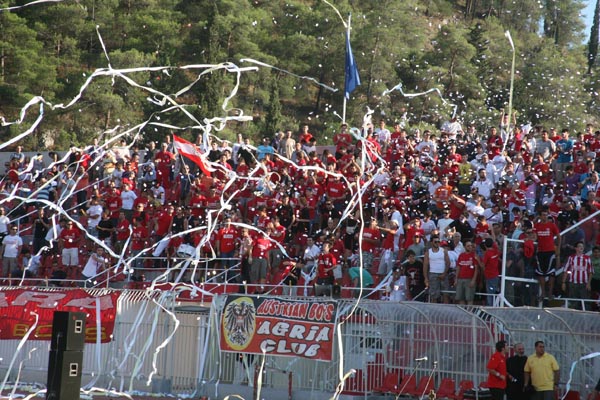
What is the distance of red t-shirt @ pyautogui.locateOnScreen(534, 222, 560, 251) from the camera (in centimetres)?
1570

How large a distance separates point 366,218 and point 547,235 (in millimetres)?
4510

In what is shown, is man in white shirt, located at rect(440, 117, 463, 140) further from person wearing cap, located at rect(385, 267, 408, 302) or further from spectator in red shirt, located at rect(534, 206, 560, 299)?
spectator in red shirt, located at rect(534, 206, 560, 299)

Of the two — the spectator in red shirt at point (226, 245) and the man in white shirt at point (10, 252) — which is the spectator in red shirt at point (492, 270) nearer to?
the spectator in red shirt at point (226, 245)

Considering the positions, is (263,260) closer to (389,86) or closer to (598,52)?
(389,86)

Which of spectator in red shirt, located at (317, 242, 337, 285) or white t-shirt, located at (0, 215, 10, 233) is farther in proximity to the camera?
white t-shirt, located at (0, 215, 10, 233)

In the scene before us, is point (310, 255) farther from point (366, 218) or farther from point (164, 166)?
point (164, 166)

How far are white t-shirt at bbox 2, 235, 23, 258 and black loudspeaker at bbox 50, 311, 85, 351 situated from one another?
11783 mm

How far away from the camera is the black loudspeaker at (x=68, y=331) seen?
10.6 m

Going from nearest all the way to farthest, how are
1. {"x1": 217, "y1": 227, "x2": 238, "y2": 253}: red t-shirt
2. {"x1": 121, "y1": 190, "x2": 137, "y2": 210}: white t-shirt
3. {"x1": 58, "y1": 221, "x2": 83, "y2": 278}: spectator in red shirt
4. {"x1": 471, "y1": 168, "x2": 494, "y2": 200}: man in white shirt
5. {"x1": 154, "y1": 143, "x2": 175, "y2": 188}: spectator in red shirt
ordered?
1. {"x1": 471, "y1": 168, "x2": 494, "y2": 200}: man in white shirt
2. {"x1": 217, "y1": 227, "x2": 238, "y2": 253}: red t-shirt
3. {"x1": 58, "y1": 221, "x2": 83, "y2": 278}: spectator in red shirt
4. {"x1": 121, "y1": 190, "x2": 137, "y2": 210}: white t-shirt
5. {"x1": 154, "y1": 143, "x2": 175, "y2": 188}: spectator in red shirt

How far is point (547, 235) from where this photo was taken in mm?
15703

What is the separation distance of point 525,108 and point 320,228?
32.5m

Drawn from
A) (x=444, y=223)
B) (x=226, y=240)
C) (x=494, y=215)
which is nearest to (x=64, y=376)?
(x=226, y=240)

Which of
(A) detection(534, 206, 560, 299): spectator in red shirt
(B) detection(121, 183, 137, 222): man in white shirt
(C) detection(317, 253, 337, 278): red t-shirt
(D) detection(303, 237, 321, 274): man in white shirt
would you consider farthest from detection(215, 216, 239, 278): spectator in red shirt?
(A) detection(534, 206, 560, 299): spectator in red shirt

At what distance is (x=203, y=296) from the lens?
16922mm
